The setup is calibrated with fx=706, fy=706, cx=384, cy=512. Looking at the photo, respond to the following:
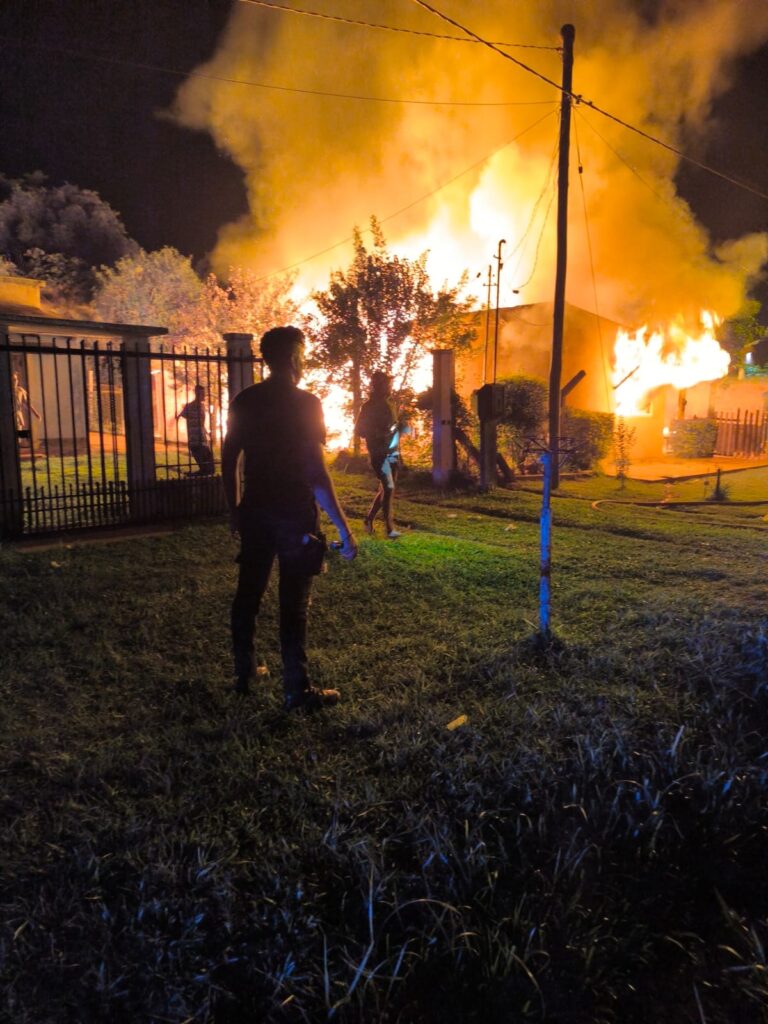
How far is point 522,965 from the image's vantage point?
1957 millimetres

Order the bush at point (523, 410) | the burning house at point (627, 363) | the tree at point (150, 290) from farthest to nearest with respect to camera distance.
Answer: the tree at point (150, 290) < the burning house at point (627, 363) < the bush at point (523, 410)

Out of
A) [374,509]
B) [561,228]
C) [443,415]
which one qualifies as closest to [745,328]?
[561,228]

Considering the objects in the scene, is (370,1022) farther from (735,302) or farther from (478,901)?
(735,302)

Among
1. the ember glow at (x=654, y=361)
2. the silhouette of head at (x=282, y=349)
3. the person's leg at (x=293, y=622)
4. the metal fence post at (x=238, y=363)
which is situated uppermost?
the ember glow at (x=654, y=361)

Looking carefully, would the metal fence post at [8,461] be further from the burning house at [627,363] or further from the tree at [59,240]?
the tree at [59,240]

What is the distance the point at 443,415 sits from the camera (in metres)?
12.5

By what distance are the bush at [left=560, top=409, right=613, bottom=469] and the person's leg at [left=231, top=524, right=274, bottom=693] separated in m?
13.2

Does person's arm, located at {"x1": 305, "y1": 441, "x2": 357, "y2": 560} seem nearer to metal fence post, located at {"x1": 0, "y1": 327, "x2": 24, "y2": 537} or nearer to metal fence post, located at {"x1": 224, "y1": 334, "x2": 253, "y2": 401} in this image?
metal fence post, located at {"x1": 0, "y1": 327, "x2": 24, "y2": 537}

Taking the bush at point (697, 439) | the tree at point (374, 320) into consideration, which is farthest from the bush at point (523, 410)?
the bush at point (697, 439)

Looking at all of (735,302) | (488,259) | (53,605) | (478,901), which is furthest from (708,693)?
(488,259)

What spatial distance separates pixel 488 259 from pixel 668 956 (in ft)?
99.0

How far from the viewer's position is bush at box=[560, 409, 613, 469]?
52.9ft

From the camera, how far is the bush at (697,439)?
2036 centimetres

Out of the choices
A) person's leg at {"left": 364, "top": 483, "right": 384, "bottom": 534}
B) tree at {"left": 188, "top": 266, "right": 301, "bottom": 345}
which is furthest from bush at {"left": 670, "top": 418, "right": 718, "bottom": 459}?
tree at {"left": 188, "top": 266, "right": 301, "bottom": 345}
